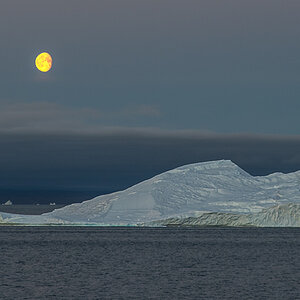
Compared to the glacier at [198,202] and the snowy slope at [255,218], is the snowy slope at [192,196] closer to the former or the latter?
the glacier at [198,202]

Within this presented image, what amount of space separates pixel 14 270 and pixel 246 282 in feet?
69.2

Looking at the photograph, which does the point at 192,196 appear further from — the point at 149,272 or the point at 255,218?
the point at 149,272

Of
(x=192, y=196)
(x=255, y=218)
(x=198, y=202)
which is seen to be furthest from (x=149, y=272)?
(x=192, y=196)

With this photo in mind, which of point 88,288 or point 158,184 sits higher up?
point 158,184

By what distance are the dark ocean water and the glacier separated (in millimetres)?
31146

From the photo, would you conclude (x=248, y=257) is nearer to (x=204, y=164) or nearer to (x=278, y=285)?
(x=278, y=285)

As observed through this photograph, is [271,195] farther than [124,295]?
Yes

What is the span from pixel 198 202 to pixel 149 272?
77455mm

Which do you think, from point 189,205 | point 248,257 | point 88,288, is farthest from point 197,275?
point 189,205

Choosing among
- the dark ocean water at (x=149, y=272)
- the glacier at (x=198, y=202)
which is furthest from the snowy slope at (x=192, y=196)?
the dark ocean water at (x=149, y=272)

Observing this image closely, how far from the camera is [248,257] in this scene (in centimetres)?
8994

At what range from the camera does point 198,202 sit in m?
147

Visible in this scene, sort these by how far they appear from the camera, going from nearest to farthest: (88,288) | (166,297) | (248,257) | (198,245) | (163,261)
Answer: (166,297) < (88,288) < (163,261) < (248,257) < (198,245)

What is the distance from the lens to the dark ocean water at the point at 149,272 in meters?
55.0
